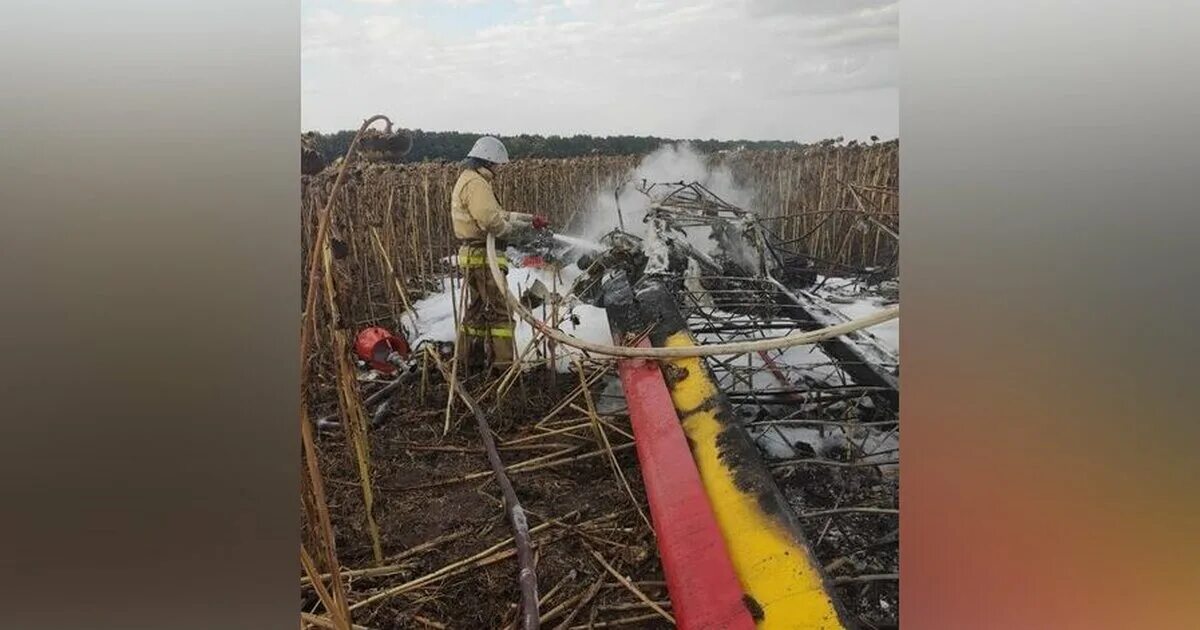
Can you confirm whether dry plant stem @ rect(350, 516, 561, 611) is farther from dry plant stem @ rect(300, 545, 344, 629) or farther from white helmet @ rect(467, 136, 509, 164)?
white helmet @ rect(467, 136, 509, 164)

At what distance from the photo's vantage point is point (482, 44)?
7.38 ft

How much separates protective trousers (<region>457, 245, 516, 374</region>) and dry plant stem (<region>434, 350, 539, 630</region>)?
90 millimetres

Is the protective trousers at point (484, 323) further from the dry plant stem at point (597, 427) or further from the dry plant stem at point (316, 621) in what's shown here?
the dry plant stem at point (316, 621)

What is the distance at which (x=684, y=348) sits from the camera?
2248mm

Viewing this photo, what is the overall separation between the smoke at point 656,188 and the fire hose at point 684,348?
0.27 metres

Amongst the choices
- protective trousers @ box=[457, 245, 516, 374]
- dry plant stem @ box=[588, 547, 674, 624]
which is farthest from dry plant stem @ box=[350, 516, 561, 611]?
protective trousers @ box=[457, 245, 516, 374]

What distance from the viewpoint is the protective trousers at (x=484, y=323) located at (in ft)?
7.39

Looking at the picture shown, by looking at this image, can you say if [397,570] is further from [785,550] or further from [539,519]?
[785,550]

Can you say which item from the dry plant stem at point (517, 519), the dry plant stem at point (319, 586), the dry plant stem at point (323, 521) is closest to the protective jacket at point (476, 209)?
the dry plant stem at point (517, 519)

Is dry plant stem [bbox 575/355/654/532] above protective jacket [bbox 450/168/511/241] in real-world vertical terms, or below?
below

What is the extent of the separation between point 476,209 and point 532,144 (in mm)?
238

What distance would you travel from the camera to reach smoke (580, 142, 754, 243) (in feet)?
7.23
